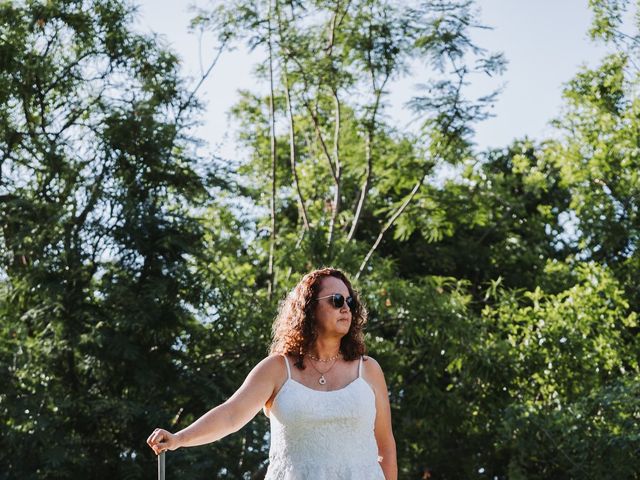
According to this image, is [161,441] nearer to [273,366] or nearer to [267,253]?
[273,366]

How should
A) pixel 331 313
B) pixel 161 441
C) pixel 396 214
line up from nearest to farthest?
pixel 161 441
pixel 331 313
pixel 396 214

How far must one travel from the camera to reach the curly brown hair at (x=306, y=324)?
3.37m

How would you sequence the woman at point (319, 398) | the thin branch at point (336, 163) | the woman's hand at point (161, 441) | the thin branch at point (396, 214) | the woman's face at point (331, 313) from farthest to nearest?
1. the thin branch at point (336, 163)
2. the thin branch at point (396, 214)
3. the woman's face at point (331, 313)
4. the woman at point (319, 398)
5. the woman's hand at point (161, 441)

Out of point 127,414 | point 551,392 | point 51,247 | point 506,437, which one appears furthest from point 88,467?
point 551,392

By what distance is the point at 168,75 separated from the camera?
32.0 feet

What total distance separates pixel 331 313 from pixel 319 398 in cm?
26

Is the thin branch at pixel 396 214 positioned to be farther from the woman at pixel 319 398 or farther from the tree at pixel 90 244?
the woman at pixel 319 398

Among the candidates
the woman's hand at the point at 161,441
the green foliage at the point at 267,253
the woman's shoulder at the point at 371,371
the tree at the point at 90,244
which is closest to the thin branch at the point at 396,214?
the green foliage at the point at 267,253

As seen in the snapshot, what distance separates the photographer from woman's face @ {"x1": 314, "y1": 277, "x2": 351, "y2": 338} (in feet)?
10.9

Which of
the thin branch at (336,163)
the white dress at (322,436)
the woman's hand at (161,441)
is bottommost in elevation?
the woman's hand at (161,441)

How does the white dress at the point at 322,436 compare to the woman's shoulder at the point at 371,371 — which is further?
the woman's shoulder at the point at 371,371

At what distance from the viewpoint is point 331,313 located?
3.34m

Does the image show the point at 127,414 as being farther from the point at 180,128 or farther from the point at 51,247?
the point at 180,128

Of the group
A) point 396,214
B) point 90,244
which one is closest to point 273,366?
point 90,244
